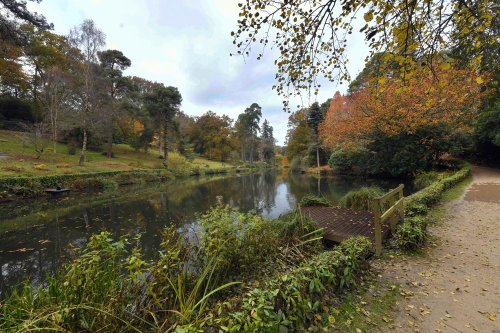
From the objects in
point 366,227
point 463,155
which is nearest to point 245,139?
point 463,155

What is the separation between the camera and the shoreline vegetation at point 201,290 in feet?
6.48

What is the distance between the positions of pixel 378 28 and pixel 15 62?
127ft

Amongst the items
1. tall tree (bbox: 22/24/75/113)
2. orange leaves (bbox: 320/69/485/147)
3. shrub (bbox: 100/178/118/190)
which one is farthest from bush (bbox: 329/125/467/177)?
tall tree (bbox: 22/24/75/113)

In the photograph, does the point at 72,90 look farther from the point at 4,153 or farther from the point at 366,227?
the point at 366,227

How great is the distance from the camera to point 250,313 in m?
1.93

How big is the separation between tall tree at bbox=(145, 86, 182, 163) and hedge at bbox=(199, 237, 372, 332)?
99.0ft

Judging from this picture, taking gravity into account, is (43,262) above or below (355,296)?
below

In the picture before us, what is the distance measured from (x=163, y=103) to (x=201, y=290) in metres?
30.9

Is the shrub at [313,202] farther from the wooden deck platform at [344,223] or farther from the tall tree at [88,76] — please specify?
the tall tree at [88,76]

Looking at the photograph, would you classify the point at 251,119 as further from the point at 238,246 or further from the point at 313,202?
the point at 238,246

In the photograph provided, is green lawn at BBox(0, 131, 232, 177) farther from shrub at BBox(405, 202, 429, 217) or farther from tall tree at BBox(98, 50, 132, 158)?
shrub at BBox(405, 202, 429, 217)

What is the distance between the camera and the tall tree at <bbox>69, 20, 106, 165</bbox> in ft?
66.2

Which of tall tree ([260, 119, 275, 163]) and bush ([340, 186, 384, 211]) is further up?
tall tree ([260, 119, 275, 163])

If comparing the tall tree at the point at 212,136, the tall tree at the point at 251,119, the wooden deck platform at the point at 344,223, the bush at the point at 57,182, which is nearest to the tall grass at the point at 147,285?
the wooden deck platform at the point at 344,223
